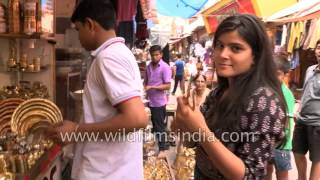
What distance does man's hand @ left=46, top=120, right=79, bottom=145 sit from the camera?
1888mm

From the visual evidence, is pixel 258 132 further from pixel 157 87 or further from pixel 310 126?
pixel 157 87

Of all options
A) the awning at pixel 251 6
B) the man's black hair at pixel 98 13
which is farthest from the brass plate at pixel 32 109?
the awning at pixel 251 6

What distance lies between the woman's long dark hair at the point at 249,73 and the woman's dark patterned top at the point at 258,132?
0.09 feet

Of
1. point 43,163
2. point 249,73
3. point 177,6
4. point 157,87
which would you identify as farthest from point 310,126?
point 249,73

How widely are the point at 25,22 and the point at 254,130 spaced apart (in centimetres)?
251

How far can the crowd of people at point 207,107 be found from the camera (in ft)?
4.72

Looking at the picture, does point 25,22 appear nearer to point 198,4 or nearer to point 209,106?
point 209,106

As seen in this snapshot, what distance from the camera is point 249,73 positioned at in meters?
1.54

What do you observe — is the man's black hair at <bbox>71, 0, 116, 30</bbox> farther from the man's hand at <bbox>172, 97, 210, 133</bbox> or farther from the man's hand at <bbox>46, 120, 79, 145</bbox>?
the man's hand at <bbox>172, 97, 210, 133</bbox>

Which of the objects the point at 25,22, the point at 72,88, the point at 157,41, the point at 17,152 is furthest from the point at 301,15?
the point at 17,152

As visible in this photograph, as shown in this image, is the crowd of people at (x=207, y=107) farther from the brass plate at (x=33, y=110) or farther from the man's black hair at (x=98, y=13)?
the brass plate at (x=33, y=110)

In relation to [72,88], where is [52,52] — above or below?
above

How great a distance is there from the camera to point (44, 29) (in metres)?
3.58

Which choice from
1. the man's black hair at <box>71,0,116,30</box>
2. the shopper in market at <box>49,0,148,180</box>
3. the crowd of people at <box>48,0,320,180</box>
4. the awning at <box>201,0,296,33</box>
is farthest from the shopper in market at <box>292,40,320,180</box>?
the man's black hair at <box>71,0,116,30</box>
